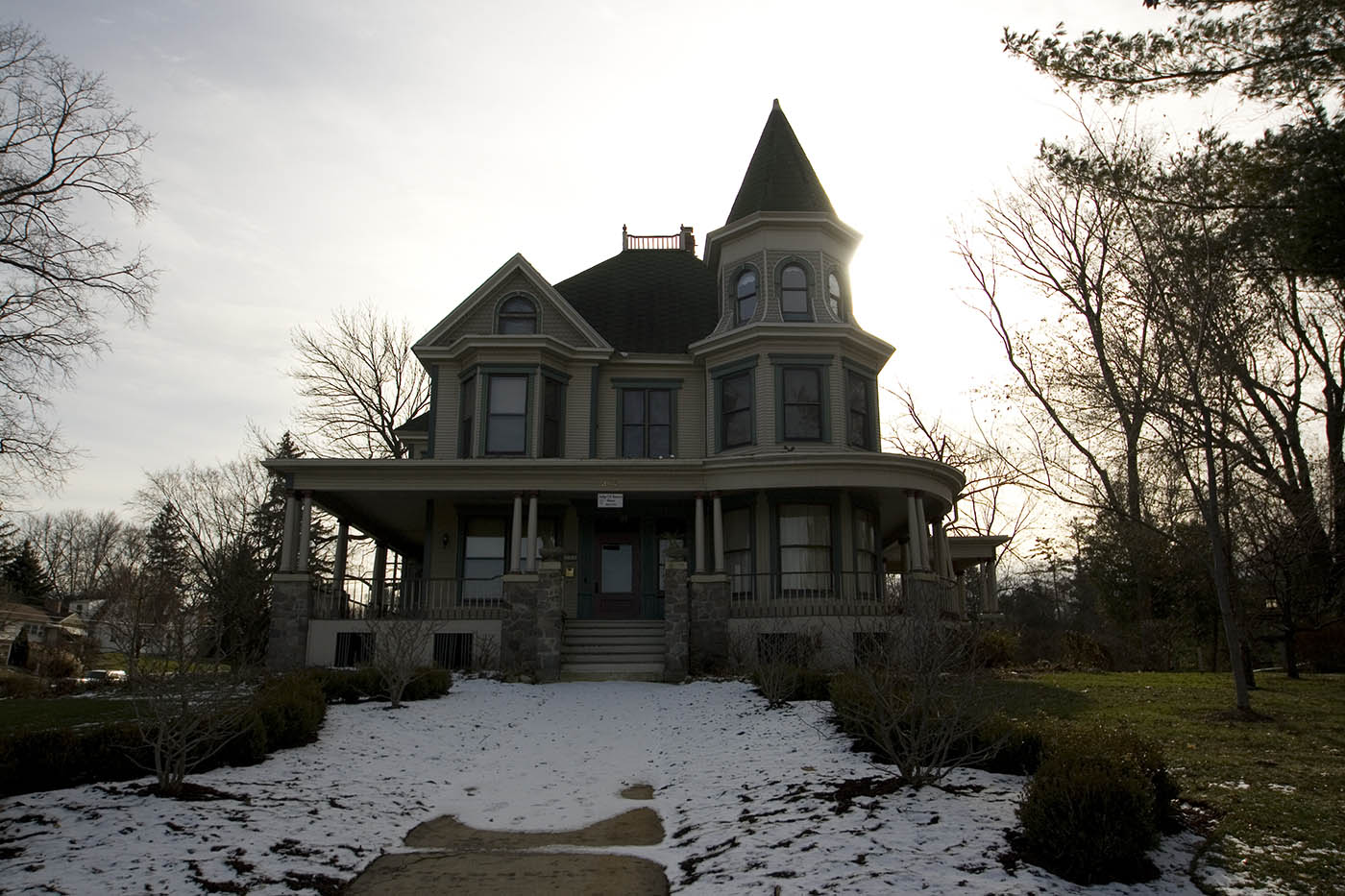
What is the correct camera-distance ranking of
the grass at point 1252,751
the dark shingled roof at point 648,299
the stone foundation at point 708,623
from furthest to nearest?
the dark shingled roof at point 648,299 < the stone foundation at point 708,623 < the grass at point 1252,751

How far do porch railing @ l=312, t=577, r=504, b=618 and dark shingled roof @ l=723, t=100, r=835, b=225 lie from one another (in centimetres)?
1015

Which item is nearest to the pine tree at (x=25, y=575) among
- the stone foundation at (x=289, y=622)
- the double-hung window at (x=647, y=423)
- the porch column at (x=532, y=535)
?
the stone foundation at (x=289, y=622)

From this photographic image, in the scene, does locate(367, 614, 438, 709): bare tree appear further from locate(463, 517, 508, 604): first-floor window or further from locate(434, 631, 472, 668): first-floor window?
locate(463, 517, 508, 604): first-floor window

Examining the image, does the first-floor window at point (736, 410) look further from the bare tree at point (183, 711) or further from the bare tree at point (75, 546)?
the bare tree at point (75, 546)

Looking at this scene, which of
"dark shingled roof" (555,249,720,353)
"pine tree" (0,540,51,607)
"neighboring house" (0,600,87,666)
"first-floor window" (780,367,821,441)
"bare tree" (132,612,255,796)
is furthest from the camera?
"pine tree" (0,540,51,607)

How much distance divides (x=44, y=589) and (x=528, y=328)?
4038 centimetres

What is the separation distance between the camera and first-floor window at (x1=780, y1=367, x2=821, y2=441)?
20125 mm

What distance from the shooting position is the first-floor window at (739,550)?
19188 mm

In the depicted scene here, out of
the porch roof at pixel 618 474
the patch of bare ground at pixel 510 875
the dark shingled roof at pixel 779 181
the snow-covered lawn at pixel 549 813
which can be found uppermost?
the dark shingled roof at pixel 779 181

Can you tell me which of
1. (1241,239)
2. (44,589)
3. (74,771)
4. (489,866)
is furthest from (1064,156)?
(44,589)

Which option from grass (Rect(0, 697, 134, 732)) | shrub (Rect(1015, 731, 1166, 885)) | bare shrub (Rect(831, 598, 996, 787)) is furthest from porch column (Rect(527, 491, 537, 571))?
shrub (Rect(1015, 731, 1166, 885))

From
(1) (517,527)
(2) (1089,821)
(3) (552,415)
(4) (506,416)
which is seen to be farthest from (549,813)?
(3) (552,415)

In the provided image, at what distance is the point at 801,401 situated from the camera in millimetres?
20281

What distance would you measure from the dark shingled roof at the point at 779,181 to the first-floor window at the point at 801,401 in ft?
13.1
